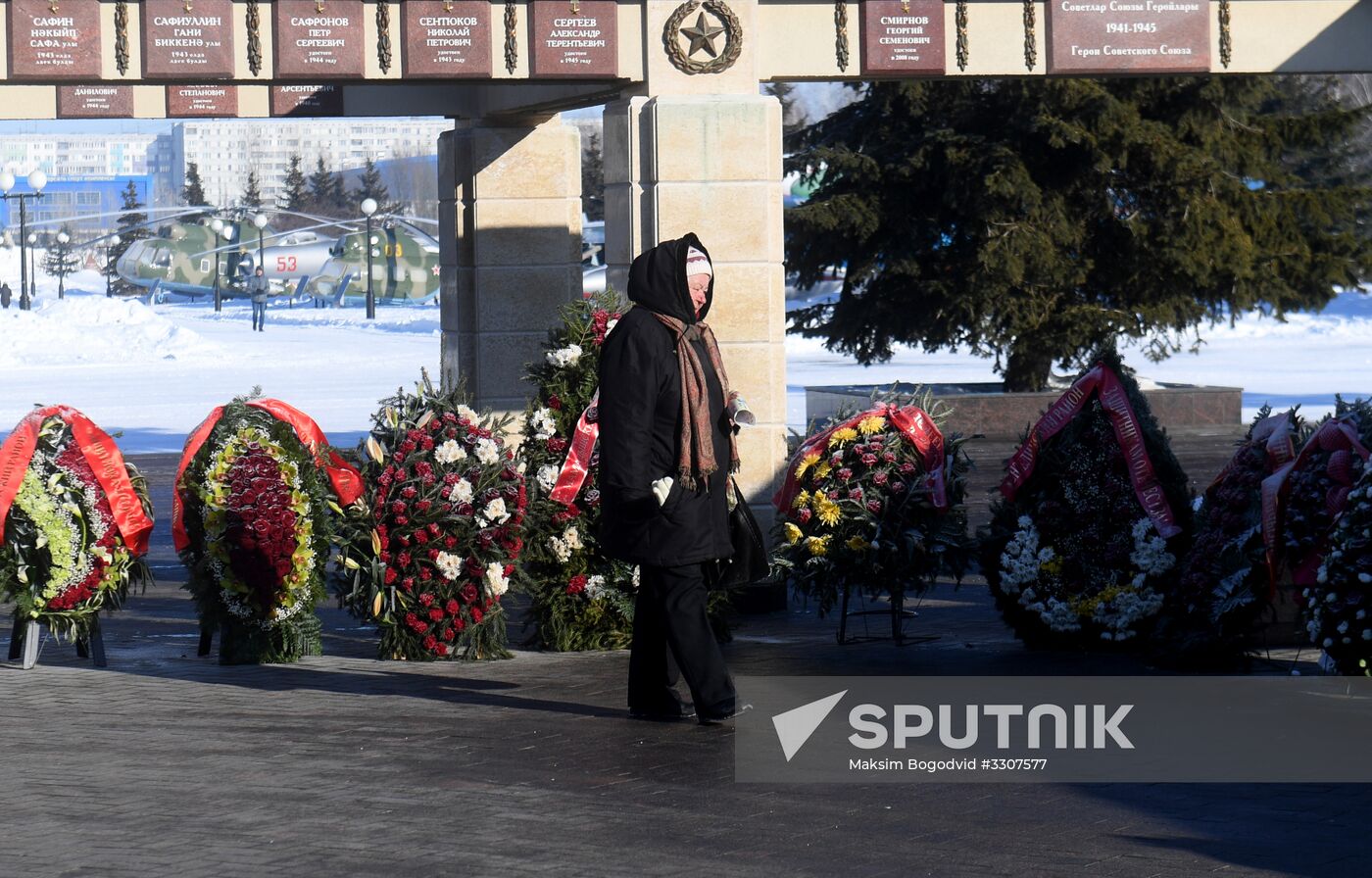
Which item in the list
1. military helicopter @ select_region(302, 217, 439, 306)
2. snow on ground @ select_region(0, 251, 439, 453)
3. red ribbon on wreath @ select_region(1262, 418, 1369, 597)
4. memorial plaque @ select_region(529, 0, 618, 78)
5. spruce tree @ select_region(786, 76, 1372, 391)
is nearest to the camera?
red ribbon on wreath @ select_region(1262, 418, 1369, 597)

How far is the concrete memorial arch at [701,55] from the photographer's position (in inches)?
432

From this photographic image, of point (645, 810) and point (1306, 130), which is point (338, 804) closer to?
point (645, 810)

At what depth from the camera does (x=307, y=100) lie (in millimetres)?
14281

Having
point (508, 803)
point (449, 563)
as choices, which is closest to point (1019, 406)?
point (449, 563)

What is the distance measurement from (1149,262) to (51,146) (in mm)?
186142

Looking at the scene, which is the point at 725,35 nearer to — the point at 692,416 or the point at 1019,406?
the point at 692,416

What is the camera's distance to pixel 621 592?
9219 mm

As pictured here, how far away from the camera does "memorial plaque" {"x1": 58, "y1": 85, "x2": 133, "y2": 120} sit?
13555mm

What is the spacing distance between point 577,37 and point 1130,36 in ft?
10.9

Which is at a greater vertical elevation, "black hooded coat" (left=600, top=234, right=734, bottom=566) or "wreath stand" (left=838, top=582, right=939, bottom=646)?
"black hooded coat" (left=600, top=234, right=734, bottom=566)

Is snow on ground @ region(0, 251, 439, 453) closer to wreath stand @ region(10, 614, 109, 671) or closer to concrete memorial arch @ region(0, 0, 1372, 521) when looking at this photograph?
concrete memorial arch @ region(0, 0, 1372, 521)

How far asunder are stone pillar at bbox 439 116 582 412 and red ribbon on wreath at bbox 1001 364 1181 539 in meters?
5.80

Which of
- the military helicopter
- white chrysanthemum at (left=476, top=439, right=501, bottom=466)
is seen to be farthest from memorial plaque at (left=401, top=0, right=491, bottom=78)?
the military helicopter

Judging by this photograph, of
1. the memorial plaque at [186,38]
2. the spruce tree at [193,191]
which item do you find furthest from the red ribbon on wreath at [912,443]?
the spruce tree at [193,191]
